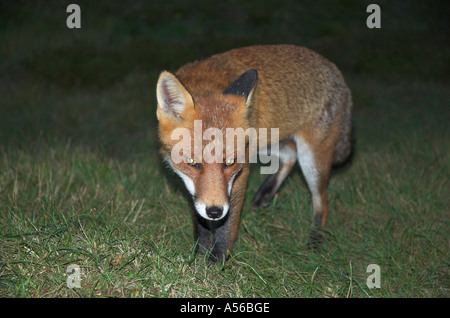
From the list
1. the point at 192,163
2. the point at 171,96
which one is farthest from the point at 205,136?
the point at 171,96

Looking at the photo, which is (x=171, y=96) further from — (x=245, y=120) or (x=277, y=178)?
(x=277, y=178)

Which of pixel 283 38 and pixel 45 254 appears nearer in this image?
pixel 45 254

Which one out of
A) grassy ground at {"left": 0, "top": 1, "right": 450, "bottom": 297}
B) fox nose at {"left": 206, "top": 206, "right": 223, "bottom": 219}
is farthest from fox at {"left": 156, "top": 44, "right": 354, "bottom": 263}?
grassy ground at {"left": 0, "top": 1, "right": 450, "bottom": 297}

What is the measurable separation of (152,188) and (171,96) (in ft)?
5.77

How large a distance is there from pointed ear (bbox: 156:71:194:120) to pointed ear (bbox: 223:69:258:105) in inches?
15.2

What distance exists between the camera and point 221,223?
366 centimetres

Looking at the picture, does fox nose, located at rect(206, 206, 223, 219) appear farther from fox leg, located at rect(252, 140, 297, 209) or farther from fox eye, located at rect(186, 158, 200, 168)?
fox leg, located at rect(252, 140, 297, 209)

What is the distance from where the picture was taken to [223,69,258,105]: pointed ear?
3.30 meters

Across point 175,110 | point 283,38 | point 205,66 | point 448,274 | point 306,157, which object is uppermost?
point 283,38

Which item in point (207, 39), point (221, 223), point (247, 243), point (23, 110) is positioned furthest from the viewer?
point (207, 39)

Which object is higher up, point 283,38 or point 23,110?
point 283,38

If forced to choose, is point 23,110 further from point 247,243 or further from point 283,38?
point 283,38

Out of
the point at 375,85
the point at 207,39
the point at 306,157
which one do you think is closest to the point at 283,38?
the point at 207,39

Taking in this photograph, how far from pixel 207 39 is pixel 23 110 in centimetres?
643
